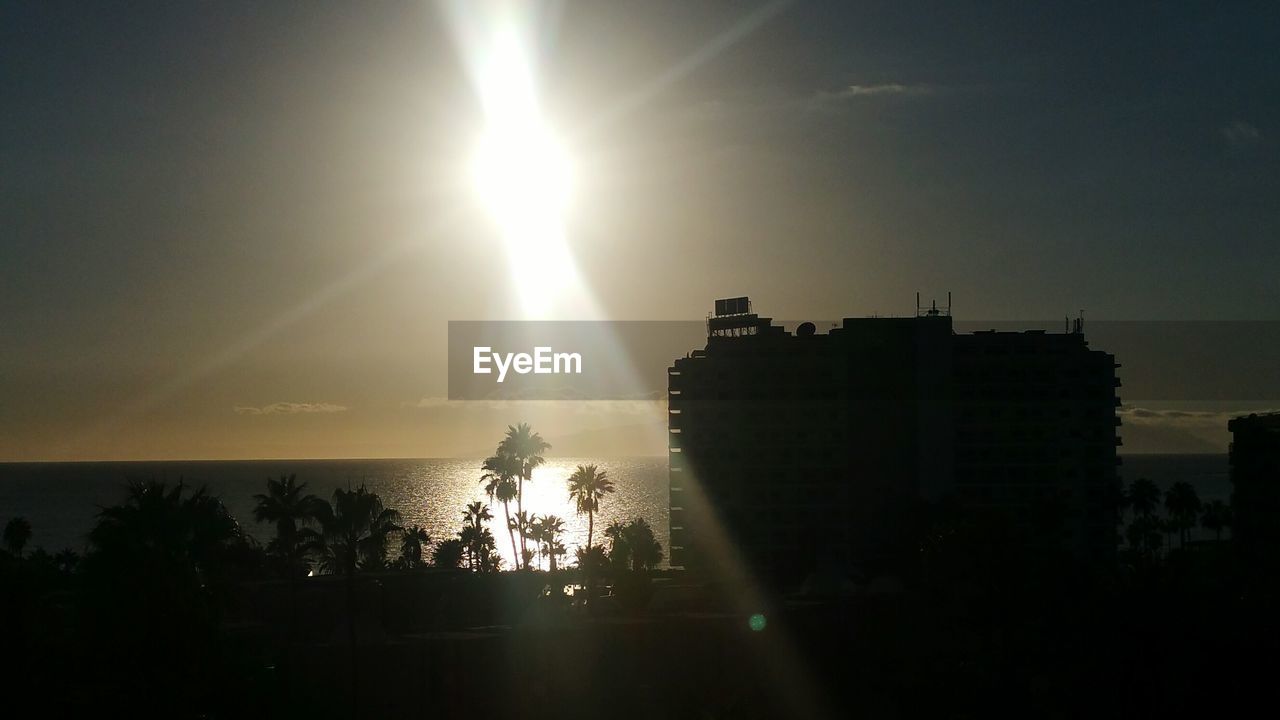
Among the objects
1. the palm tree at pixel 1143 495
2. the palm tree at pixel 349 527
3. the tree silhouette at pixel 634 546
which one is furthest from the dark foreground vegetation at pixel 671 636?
the palm tree at pixel 1143 495

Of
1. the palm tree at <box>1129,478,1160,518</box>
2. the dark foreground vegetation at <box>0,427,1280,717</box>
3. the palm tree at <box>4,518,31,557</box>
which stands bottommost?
the dark foreground vegetation at <box>0,427,1280,717</box>

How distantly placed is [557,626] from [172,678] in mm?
24520

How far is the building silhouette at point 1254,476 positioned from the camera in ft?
352

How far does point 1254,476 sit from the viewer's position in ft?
376

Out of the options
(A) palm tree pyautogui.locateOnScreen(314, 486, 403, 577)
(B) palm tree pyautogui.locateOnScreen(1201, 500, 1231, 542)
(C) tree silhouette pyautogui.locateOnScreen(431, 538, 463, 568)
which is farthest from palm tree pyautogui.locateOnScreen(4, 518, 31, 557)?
(B) palm tree pyautogui.locateOnScreen(1201, 500, 1231, 542)

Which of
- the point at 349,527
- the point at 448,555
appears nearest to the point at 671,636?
the point at 349,527

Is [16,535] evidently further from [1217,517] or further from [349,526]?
[1217,517]

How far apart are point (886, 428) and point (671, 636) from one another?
258 ft

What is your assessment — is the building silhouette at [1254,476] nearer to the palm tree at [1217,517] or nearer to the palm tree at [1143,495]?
the palm tree at [1143,495]

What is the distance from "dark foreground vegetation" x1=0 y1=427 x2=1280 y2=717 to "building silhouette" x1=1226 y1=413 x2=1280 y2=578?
35279mm

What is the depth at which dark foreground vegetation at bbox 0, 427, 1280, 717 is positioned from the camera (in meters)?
49.9

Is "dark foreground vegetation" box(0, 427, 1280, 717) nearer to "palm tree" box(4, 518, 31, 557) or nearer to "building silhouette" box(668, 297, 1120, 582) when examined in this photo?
"palm tree" box(4, 518, 31, 557)

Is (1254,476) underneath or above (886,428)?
underneath

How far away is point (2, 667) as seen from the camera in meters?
34.6
